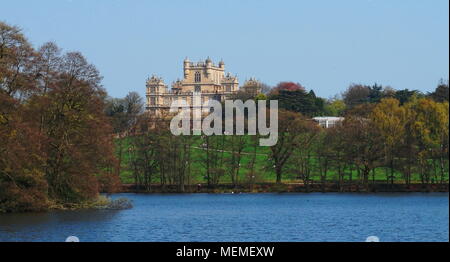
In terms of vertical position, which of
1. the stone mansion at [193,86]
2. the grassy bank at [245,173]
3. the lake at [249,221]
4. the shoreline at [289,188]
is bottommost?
the lake at [249,221]

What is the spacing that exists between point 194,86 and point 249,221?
475 feet

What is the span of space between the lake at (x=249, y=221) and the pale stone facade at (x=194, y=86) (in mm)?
125511

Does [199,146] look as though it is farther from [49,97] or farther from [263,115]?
[49,97]

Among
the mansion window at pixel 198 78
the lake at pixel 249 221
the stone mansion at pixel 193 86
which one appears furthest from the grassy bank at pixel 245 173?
the mansion window at pixel 198 78

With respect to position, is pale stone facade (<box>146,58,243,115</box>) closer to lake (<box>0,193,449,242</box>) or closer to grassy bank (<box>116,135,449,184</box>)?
grassy bank (<box>116,135,449,184</box>)

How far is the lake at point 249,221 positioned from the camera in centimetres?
2742

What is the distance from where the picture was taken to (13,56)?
3600 centimetres

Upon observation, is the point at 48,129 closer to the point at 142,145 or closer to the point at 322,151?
the point at 142,145

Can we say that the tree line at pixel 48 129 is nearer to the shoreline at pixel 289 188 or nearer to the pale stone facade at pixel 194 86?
the shoreline at pixel 289 188

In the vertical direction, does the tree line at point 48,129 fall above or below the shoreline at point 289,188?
above

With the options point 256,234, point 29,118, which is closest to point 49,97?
point 29,118

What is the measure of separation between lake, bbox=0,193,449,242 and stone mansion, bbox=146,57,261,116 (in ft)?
411

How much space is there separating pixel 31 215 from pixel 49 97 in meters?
6.04

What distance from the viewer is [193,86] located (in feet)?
586
